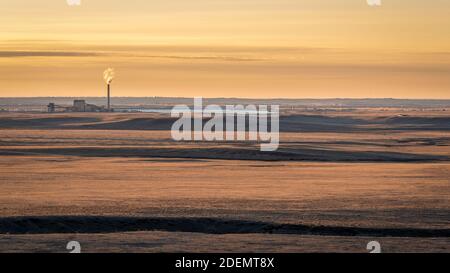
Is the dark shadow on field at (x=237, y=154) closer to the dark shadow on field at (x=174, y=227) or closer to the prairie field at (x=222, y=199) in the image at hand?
the prairie field at (x=222, y=199)

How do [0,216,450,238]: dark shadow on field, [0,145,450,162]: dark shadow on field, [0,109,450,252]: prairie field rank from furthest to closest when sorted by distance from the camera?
[0,145,450,162]: dark shadow on field → [0,216,450,238]: dark shadow on field → [0,109,450,252]: prairie field

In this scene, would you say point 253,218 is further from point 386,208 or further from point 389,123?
point 389,123

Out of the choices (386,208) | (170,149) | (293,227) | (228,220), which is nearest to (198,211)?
(228,220)

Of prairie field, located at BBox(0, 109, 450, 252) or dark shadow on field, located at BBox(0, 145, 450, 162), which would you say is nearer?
prairie field, located at BBox(0, 109, 450, 252)

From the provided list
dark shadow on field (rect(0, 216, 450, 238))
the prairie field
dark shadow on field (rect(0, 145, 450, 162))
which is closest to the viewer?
the prairie field

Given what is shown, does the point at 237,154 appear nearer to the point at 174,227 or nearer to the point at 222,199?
the point at 222,199

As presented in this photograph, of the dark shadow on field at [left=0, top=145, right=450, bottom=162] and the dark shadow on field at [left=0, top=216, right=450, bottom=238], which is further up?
the dark shadow on field at [left=0, top=145, right=450, bottom=162]

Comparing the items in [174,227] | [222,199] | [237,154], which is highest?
[237,154]

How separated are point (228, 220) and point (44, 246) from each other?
7603 mm

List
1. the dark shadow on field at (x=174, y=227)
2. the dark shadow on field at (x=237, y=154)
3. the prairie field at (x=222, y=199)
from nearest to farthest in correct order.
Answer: the prairie field at (x=222, y=199) → the dark shadow on field at (x=174, y=227) → the dark shadow on field at (x=237, y=154)

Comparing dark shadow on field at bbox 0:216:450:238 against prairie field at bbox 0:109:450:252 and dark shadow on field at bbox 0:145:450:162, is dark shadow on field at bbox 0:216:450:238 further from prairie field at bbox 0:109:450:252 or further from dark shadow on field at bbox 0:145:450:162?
dark shadow on field at bbox 0:145:450:162

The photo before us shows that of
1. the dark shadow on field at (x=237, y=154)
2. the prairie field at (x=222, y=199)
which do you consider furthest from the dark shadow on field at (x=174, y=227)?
the dark shadow on field at (x=237, y=154)

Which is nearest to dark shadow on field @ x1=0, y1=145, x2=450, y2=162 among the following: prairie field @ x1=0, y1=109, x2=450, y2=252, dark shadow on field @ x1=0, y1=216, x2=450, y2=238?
prairie field @ x1=0, y1=109, x2=450, y2=252

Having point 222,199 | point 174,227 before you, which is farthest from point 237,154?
point 174,227
